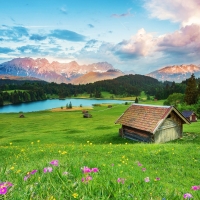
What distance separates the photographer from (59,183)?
3080 millimetres

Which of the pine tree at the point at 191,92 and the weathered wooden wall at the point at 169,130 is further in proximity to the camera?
the pine tree at the point at 191,92

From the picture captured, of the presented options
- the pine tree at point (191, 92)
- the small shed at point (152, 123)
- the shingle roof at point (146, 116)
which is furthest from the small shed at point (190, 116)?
the shingle roof at point (146, 116)

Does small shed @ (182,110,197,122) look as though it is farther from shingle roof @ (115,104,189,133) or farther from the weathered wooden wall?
shingle roof @ (115,104,189,133)

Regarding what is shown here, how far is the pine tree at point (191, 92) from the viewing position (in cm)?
8821

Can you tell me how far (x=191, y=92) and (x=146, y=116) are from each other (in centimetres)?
6929

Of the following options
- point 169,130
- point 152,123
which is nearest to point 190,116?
point 169,130

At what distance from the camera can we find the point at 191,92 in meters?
88.9

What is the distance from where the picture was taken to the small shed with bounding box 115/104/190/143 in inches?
1094

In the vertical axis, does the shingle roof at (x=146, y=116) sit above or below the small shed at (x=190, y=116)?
above

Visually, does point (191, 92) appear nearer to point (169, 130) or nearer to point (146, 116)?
point (169, 130)

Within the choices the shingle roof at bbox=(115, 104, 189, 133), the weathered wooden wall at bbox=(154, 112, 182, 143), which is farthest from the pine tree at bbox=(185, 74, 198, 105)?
the shingle roof at bbox=(115, 104, 189, 133)

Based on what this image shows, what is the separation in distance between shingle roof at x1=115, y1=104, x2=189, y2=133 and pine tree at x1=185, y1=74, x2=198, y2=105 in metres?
65.5

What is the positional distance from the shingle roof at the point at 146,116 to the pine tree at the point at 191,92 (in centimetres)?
6551

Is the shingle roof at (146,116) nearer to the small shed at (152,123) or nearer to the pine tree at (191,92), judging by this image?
the small shed at (152,123)
